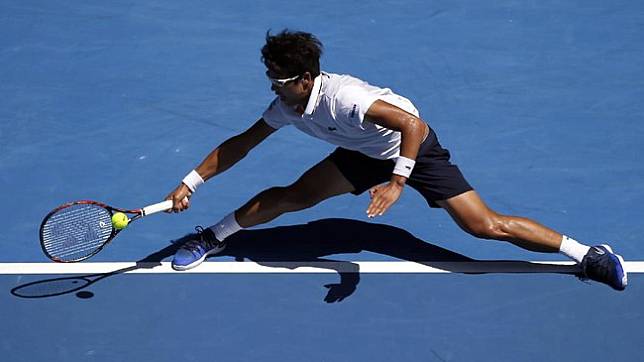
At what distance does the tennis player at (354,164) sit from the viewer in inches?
223

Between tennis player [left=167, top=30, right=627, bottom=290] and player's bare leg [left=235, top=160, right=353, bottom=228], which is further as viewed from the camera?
player's bare leg [left=235, top=160, right=353, bottom=228]

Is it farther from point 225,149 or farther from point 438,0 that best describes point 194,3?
point 225,149

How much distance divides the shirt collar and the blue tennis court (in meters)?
1.10

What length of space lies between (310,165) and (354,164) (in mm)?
1217

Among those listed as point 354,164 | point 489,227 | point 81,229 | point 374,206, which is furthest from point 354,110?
point 81,229

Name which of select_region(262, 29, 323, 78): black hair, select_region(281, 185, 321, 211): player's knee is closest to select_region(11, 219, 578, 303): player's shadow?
select_region(281, 185, 321, 211): player's knee

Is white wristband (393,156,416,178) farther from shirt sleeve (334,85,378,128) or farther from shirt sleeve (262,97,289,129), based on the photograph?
shirt sleeve (262,97,289,129)

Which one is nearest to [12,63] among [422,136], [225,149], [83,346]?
[225,149]

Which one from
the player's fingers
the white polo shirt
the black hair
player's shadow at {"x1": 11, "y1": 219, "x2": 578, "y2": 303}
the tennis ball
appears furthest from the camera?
player's shadow at {"x1": 11, "y1": 219, "x2": 578, "y2": 303}

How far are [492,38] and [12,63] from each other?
3846 millimetres

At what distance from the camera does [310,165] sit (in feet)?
24.5

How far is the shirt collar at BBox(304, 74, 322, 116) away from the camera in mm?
5797

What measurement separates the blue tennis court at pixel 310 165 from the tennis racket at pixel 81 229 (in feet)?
1.00

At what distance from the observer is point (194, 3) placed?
939 centimetres
